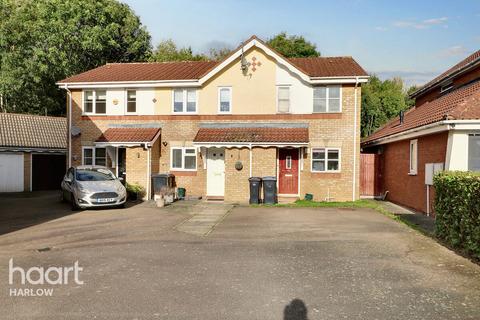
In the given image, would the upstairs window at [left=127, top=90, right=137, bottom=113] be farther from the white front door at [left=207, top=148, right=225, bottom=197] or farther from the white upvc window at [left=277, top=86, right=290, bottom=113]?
the white upvc window at [left=277, top=86, right=290, bottom=113]

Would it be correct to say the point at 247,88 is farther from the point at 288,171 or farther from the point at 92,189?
the point at 92,189

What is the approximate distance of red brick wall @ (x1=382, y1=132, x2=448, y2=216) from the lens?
597 inches

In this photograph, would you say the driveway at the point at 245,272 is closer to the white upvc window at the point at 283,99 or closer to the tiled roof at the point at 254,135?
the tiled roof at the point at 254,135

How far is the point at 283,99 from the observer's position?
69.1 ft

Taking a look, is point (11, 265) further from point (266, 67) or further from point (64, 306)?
point (266, 67)

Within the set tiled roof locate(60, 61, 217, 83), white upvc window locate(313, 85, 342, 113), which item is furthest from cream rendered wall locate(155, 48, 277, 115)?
white upvc window locate(313, 85, 342, 113)

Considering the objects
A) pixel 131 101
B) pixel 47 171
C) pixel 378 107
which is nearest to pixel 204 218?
pixel 131 101

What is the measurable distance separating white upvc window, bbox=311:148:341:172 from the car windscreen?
907cm

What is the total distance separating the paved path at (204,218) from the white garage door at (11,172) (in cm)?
1483

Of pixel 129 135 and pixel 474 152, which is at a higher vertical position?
pixel 129 135

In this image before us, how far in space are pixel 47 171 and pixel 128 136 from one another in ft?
37.2

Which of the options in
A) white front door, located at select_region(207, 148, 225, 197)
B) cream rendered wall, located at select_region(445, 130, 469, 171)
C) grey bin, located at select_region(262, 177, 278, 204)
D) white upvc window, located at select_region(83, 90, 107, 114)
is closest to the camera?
cream rendered wall, located at select_region(445, 130, 469, 171)

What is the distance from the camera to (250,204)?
19.3 m

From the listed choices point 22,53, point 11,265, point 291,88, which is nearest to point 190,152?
point 291,88
